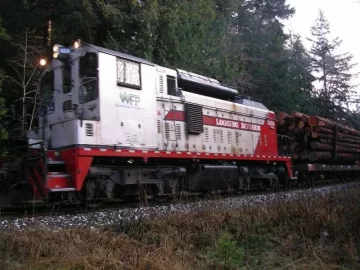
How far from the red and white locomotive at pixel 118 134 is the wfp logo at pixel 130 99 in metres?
0.02

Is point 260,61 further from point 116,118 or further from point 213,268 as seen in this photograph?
point 213,268

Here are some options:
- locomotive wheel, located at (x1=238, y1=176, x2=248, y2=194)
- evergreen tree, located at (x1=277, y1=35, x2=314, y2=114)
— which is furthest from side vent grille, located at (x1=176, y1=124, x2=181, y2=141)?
evergreen tree, located at (x1=277, y1=35, x2=314, y2=114)

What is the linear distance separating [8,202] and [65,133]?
181 centimetres

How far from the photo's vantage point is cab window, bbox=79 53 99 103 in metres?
8.76

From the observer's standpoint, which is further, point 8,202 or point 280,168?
point 280,168

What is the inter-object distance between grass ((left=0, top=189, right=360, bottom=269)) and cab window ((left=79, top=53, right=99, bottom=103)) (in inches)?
158

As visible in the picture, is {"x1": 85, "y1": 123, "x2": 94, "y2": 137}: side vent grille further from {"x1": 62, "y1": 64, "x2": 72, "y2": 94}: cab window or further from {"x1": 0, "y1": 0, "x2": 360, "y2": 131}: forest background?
{"x1": 0, "y1": 0, "x2": 360, "y2": 131}: forest background

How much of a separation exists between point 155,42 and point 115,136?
9.29 metres

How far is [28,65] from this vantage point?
51.6 feet

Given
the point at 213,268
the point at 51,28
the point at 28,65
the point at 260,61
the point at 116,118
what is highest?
the point at 260,61

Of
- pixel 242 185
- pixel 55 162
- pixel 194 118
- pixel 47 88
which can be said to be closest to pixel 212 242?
pixel 55 162

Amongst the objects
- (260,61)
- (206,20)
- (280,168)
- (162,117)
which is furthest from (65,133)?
(260,61)

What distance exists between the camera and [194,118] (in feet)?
36.4

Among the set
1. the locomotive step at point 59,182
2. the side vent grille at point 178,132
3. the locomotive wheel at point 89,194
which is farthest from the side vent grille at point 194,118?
the locomotive step at point 59,182
